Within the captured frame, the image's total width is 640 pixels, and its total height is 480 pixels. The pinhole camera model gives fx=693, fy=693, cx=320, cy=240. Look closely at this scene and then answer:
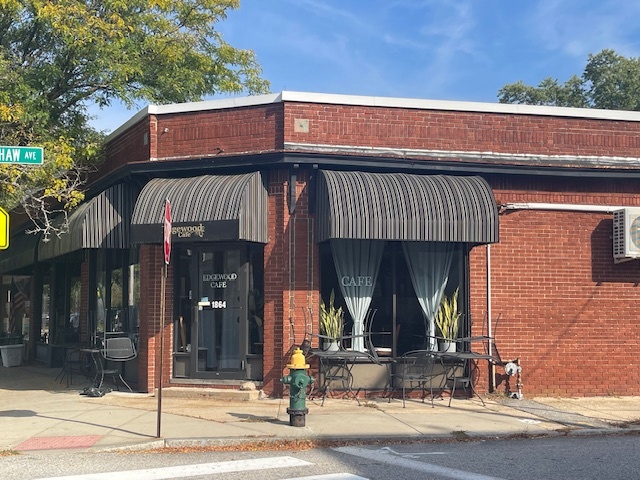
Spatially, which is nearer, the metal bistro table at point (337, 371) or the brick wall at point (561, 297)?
the metal bistro table at point (337, 371)

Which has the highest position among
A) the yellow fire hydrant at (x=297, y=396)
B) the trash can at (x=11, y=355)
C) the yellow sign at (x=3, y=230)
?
the yellow sign at (x=3, y=230)

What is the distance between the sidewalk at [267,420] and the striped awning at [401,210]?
272 centimetres

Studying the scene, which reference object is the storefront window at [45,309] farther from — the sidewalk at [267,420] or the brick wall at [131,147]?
the sidewalk at [267,420]

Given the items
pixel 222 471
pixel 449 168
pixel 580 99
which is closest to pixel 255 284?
pixel 449 168

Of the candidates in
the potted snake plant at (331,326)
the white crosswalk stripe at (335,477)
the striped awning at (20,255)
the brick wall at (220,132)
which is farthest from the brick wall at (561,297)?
the striped awning at (20,255)

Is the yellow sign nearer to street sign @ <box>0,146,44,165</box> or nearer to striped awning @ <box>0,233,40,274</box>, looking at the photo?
street sign @ <box>0,146,44,165</box>

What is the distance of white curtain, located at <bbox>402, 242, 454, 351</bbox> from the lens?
12.1m

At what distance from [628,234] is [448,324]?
348 cm

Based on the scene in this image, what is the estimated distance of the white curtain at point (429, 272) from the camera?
12070mm

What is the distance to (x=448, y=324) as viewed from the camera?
39.5 ft

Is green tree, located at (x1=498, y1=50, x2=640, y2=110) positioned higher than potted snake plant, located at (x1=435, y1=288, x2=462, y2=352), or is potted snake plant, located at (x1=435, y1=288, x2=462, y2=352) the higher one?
green tree, located at (x1=498, y1=50, x2=640, y2=110)

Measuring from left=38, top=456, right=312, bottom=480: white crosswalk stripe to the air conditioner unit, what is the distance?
24.4ft

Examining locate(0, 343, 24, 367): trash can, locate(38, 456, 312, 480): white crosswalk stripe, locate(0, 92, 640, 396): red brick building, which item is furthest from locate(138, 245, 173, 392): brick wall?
locate(0, 343, 24, 367): trash can

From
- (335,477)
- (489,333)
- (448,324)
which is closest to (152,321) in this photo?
(448,324)
